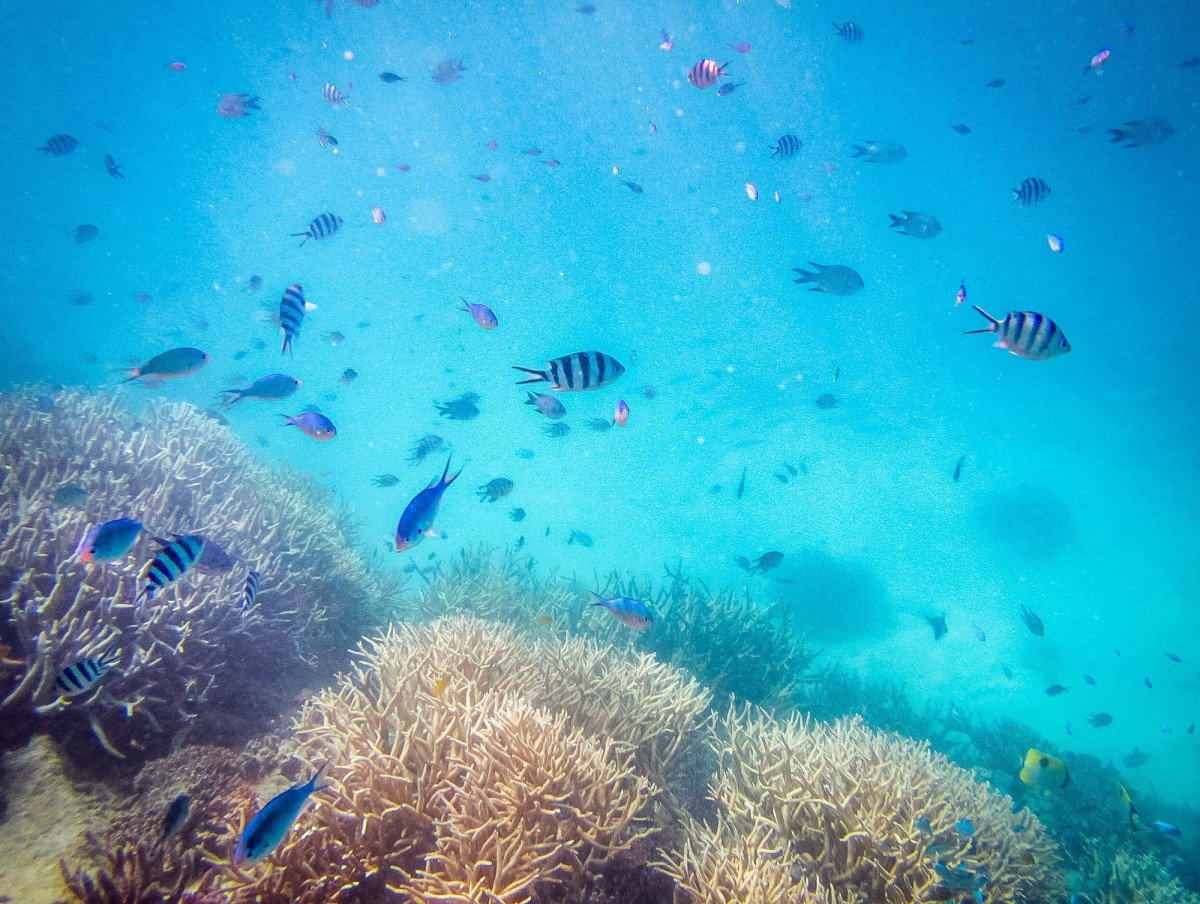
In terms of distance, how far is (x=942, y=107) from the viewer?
17.3 meters

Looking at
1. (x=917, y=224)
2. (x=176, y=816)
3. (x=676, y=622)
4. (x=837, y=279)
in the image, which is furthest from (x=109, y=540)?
(x=917, y=224)

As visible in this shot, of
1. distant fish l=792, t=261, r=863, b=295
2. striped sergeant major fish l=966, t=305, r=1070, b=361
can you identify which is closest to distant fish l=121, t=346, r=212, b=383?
striped sergeant major fish l=966, t=305, r=1070, b=361

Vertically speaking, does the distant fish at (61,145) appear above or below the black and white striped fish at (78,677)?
above

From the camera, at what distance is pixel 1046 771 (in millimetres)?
5957

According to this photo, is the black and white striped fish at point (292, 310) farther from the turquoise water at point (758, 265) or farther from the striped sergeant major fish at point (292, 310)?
the turquoise water at point (758, 265)

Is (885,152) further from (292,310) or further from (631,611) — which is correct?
(292,310)

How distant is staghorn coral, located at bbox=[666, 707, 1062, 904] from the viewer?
3.33 meters

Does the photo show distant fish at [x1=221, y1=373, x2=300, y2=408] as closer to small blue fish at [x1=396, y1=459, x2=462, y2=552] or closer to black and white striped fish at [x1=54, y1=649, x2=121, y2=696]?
black and white striped fish at [x1=54, y1=649, x2=121, y2=696]

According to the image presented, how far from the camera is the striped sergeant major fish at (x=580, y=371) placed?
13.1ft

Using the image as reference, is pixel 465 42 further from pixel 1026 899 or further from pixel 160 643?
pixel 1026 899

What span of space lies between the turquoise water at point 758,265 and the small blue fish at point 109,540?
9.44m

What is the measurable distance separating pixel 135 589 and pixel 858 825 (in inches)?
231

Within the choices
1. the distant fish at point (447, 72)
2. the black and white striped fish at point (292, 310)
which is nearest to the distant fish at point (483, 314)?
the black and white striped fish at point (292, 310)

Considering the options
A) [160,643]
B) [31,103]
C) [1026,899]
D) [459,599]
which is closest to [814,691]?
[1026,899]
